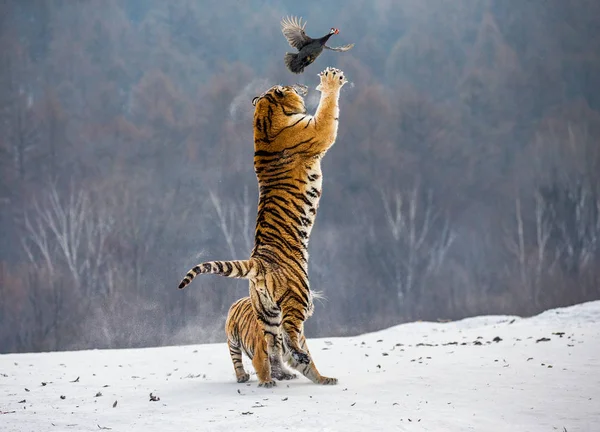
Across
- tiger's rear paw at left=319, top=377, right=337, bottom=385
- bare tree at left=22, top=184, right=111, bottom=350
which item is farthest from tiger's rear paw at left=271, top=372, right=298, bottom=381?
bare tree at left=22, top=184, right=111, bottom=350

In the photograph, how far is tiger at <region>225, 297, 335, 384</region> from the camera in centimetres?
475

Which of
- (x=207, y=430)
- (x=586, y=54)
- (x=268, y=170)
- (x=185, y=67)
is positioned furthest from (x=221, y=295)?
(x=207, y=430)

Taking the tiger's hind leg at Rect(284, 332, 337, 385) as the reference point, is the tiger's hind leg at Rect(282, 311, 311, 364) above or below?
above

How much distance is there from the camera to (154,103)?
20172 mm

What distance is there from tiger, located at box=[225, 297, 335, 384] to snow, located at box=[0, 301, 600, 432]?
0.09m

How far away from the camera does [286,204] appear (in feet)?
16.0

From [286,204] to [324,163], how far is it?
48.0ft

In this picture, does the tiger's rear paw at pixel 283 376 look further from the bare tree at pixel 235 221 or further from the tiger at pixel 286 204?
the bare tree at pixel 235 221

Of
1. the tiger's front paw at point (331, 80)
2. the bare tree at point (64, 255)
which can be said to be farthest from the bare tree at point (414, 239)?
the tiger's front paw at point (331, 80)

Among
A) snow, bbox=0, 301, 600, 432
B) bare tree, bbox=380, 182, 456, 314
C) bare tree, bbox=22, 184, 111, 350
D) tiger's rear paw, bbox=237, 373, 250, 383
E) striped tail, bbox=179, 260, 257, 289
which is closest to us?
snow, bbox=0, 301, 600, 432

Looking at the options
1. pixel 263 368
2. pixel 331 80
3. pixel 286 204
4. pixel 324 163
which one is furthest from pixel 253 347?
pixel 324 163

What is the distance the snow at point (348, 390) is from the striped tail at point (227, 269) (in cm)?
69

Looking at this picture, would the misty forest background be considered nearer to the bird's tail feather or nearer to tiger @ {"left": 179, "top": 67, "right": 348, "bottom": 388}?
the bird's tail feather

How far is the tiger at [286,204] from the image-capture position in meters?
4.69
